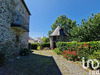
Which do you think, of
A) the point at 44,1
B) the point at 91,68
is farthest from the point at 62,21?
the point at 91,68

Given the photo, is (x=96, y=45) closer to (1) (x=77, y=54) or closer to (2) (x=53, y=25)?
(1) (x=77, y=54)

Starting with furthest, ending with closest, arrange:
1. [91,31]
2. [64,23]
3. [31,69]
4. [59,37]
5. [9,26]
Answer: [64,23] → [59,37] → [91,31] → [9,26] → [31,69]

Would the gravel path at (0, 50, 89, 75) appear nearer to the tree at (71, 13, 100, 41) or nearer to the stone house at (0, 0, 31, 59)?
the stone house at (0, 0, 31, 59)

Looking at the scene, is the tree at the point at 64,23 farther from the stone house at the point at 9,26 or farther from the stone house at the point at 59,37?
the stone house at the point at 9,26

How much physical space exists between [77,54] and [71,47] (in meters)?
1.02

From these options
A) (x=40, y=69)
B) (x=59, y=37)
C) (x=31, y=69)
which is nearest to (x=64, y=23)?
(x=59, y=37)

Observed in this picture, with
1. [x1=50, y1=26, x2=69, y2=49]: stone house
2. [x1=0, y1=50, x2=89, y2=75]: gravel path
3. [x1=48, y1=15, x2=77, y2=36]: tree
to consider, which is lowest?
[x1=0, y1=50, x2=89, y2=75]: gravel path

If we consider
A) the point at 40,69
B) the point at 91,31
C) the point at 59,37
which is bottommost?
the point at 40,69

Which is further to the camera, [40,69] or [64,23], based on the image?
[64,23]

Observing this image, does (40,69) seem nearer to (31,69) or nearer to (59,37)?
(31,69)

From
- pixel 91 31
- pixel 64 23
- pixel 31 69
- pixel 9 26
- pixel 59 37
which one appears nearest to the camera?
pixel 31 69

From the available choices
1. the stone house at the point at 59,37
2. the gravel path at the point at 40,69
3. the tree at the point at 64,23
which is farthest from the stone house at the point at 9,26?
the tree at the point at 64,23

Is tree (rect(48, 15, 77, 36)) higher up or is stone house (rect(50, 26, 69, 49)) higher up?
tree (rect(48, 15, 77, 36))

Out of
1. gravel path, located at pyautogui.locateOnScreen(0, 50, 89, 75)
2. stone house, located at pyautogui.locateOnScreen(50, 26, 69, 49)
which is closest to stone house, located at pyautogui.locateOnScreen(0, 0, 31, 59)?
gravel path, located at pyautogui.locateOnScreen(0, 50, 89, 75)
